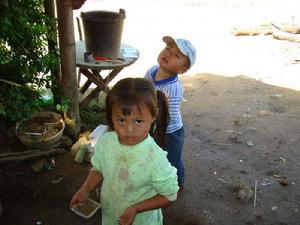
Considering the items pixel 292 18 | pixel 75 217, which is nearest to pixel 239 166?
pixel 75 217

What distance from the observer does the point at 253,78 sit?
6922 mm

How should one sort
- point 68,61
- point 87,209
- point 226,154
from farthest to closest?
1. point 226,154
2. point 68,61
3. point 87,209

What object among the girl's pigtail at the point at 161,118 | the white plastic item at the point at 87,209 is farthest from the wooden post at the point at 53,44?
the girl's pigtail at the point at 161,118

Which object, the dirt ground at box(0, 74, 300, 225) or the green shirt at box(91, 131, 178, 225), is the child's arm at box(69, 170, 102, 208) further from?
the dirt ground at box(0, 74, 300, 225)

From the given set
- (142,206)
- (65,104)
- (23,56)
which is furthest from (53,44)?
(142,206)

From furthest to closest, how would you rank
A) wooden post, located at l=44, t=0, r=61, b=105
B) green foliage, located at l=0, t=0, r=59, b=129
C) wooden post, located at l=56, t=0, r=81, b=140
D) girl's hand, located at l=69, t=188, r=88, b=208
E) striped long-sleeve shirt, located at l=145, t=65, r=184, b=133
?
wooden post, located at l=44, t=0, r=61, b=105, wooden post, located at l=56, t=0, r=81, b=140, green foliage, located at l=0, t=0, r=59, b=129, striped long-sleeve shirt, located at l=145, t=65, r=184, b=133, girl's hand, located at l=69, t=188, r=88, b=208

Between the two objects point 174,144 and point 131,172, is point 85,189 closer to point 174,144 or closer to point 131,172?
point 131,172

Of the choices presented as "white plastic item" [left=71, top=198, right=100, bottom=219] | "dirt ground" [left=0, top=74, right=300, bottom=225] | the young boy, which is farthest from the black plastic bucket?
"white plastic item" [left=71, top=198, right=100, bottom=219]

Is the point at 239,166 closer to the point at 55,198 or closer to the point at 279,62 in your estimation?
the point at 55,198

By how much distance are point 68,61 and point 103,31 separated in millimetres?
595

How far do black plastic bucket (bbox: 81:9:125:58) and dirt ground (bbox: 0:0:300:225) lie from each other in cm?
133

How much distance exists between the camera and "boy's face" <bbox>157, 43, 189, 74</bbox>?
2.81 m

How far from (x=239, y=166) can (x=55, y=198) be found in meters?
2.07

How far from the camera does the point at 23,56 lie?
3.66 m
